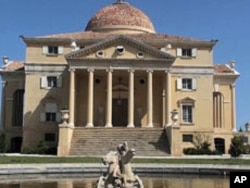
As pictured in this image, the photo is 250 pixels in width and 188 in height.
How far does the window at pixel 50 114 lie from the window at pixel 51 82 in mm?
1867

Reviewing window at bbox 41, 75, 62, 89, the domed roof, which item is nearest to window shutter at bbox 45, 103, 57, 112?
window at bbox 41, 75, 62, 89

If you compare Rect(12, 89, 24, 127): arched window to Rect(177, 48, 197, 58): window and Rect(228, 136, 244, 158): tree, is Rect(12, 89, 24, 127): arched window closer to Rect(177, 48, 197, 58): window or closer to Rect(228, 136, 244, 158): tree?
Rect(177, 48, 197, 58): window

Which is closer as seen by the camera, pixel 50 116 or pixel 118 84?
pixel 118 84

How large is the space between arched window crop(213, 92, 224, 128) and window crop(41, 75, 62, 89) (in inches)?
718

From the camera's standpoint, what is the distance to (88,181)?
22.1m

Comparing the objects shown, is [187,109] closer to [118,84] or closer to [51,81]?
[118,84]

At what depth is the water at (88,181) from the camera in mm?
19994

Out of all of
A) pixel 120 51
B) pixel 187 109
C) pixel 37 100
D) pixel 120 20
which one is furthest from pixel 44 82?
pixel 187 109

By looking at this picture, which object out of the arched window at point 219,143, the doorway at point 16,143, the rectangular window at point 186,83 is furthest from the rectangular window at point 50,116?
the arched window at point 219,143

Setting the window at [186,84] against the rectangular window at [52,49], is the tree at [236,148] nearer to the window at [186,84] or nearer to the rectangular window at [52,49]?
the window at [186,84]

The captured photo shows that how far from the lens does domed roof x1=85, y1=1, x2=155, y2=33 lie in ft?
194

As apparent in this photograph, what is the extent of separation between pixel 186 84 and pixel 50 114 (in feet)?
49.5

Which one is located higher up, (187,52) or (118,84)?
(187,52)

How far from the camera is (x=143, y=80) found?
52594 millimetres
